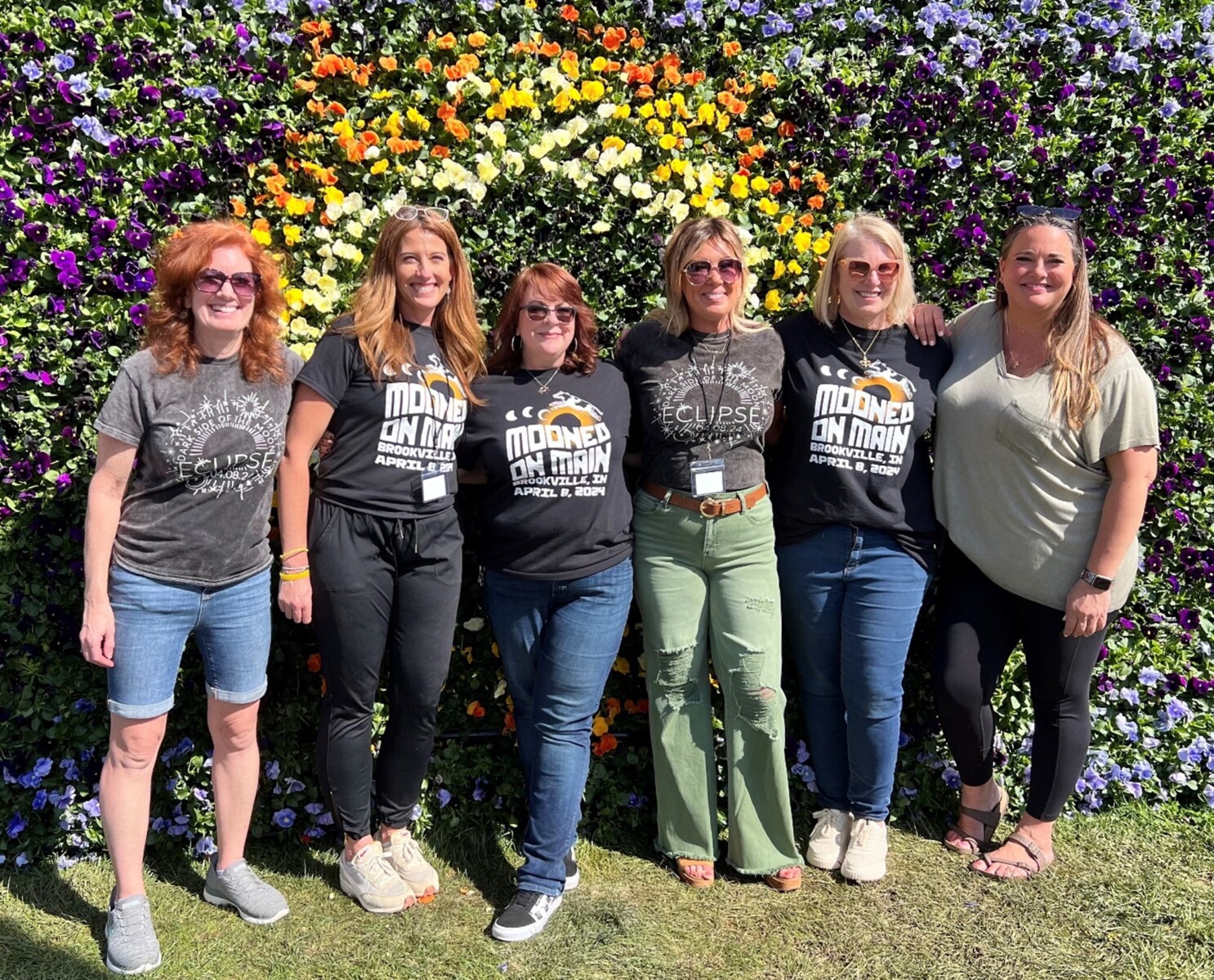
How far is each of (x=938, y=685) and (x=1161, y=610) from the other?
111 centimetres

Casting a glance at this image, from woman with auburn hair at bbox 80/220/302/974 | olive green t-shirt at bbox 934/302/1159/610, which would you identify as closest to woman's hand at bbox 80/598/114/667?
woman with auburn hair at bbox 80/220/302/974

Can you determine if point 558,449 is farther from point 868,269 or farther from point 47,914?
point 47,914

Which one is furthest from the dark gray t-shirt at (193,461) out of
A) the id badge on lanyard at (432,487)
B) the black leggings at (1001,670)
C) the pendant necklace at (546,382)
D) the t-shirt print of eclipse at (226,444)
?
the black leggings at (1001,670)

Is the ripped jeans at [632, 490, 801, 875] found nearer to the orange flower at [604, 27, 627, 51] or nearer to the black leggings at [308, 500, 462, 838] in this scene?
the black leggings at [308, 500, 462, 838]

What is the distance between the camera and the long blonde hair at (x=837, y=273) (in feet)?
9.58

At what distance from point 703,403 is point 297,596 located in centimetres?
124

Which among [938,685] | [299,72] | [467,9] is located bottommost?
[938,685]

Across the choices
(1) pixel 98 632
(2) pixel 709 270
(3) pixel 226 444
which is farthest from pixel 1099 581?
(1) pixel 98 632

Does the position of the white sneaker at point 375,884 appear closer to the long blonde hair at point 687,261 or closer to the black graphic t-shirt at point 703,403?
the black graphic t-shirt at point 703,403

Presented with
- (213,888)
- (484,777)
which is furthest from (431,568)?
(213,888)

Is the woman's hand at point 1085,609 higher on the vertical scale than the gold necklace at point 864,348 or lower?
lower

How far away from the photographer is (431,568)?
2.78m

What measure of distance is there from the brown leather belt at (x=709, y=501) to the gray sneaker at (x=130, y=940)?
182 cm

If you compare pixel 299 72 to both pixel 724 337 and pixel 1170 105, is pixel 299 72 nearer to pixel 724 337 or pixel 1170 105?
pixel 724 337
